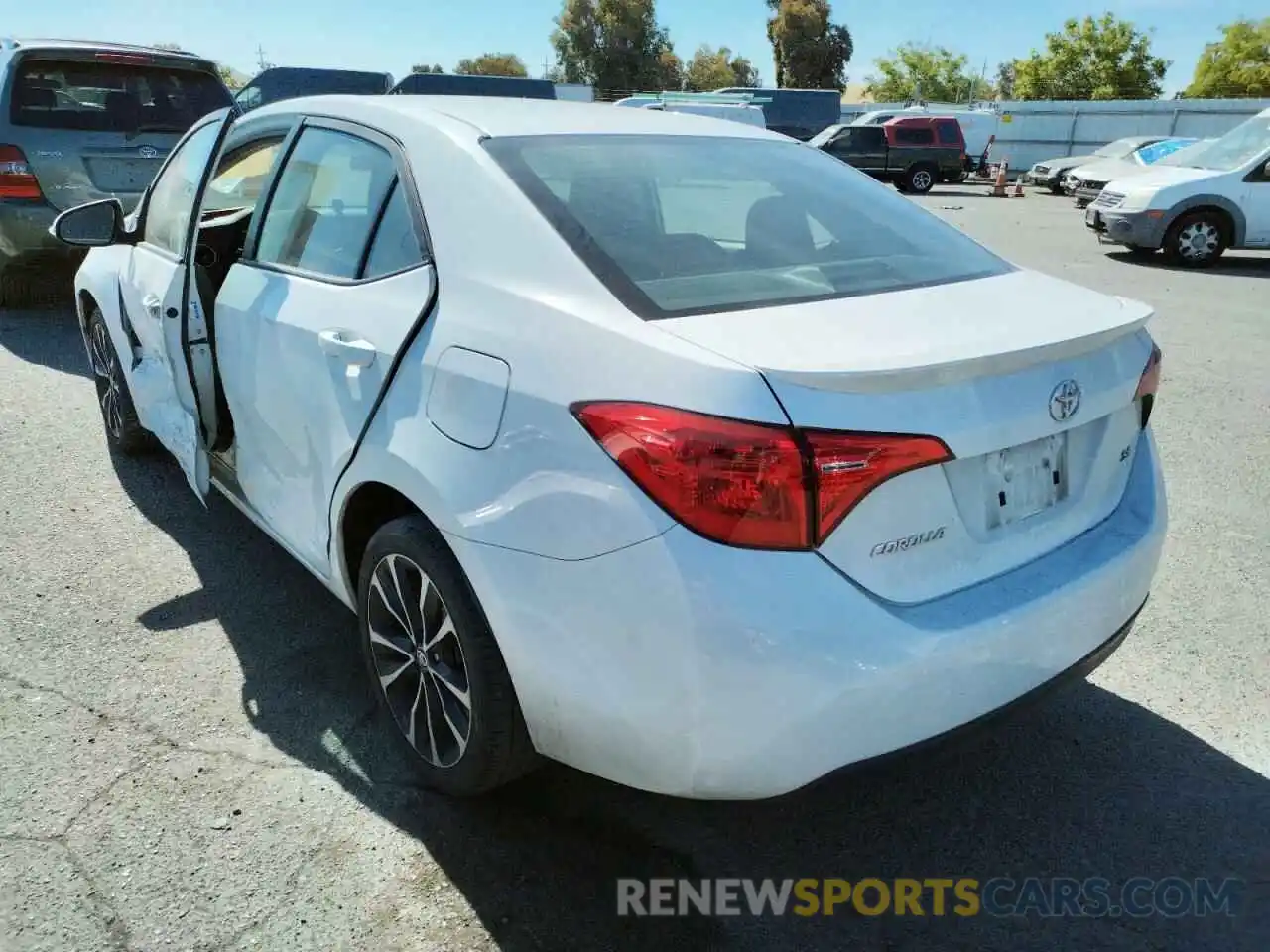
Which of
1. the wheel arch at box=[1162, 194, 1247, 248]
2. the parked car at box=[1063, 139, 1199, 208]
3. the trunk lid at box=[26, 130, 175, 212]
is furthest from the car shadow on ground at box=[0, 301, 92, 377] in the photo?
the parked car at box=[1063, 139, 1199, 208]

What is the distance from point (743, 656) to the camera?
1.70m

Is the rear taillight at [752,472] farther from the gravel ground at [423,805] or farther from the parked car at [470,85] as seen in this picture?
the parked car at [470,85]

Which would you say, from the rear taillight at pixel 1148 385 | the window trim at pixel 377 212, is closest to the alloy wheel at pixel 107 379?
the window trim at pixel 377 212

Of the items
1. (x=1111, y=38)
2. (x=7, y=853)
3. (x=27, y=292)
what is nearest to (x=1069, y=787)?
(x=7, y=853)

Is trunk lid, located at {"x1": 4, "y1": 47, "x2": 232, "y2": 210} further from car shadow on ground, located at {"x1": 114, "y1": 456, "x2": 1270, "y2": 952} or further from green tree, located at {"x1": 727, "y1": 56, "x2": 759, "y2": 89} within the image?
green tree, located at {"x1": 727, "y1": 56, "x2": 759, "y2": 89}

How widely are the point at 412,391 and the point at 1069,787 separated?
1.97 meters

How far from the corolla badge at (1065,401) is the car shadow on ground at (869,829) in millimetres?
641

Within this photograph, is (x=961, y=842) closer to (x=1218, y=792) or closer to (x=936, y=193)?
(x=1218, y=792)

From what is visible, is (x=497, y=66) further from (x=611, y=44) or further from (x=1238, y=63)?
(x=1238, y=63)

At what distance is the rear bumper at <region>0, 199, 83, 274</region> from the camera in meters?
6.79

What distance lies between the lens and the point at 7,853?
7.43 feet

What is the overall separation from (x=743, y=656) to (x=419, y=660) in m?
1.04

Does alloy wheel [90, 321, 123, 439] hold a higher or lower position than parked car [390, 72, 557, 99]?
lower

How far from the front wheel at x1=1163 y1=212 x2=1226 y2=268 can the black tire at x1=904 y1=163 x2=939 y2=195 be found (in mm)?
16215
